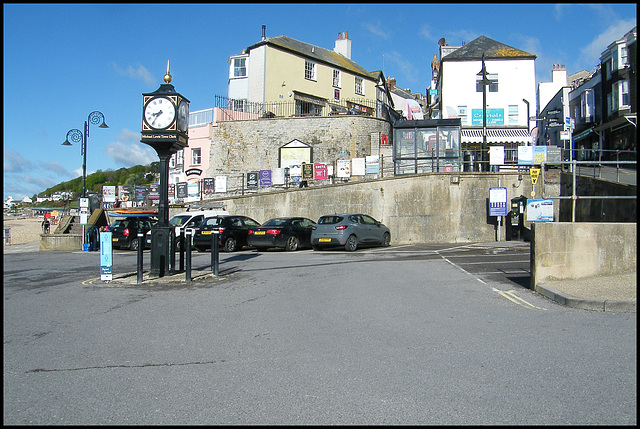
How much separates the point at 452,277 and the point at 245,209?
20.0 m

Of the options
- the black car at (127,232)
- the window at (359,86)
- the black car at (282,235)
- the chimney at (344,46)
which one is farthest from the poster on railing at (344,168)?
the chimney at (344,46)

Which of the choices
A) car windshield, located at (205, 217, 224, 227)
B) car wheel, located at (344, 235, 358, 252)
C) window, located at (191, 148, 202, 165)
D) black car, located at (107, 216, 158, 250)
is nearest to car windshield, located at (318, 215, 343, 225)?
car wheel, located at (344, 235, 358, 252)

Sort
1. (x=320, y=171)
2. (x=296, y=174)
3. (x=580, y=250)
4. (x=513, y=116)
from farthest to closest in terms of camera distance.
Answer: (x=513, y=116) < (x=296, y=174) < (x=320, y=171) < (x=580, y=250)

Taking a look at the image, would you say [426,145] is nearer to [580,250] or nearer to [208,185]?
[208,185]

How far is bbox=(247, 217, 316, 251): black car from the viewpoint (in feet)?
68.3

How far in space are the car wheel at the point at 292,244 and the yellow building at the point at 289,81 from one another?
63.3ft

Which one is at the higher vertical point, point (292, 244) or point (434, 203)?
point (434, 203)

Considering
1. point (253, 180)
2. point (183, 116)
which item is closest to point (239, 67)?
point (253, 180)

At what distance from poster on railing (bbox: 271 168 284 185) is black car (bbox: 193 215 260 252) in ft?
31.2

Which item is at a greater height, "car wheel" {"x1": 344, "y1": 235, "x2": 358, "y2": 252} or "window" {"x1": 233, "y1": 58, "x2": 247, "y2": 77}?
"window" {"x1": 233, "y1": 58, "x2": 247, "y2": 77}

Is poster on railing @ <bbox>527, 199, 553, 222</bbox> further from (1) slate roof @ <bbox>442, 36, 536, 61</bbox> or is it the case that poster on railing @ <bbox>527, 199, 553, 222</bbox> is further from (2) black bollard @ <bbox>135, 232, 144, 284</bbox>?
(1) slate roof @ <bbox>442, 36, 536, 61</bbox>

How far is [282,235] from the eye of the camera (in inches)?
824

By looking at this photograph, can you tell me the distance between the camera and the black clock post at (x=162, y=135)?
39.5ft

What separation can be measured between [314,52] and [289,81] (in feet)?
15.8
